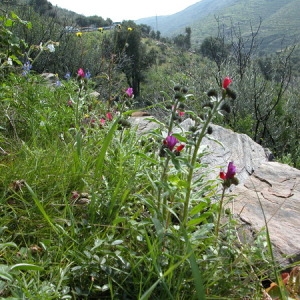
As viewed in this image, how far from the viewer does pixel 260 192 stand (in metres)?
2.76

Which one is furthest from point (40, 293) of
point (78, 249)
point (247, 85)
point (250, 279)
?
point (247, 85)

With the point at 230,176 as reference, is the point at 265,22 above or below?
above

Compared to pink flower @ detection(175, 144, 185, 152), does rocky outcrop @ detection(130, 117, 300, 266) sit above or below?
below

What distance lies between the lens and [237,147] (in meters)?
3.47

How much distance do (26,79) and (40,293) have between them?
3.10 m

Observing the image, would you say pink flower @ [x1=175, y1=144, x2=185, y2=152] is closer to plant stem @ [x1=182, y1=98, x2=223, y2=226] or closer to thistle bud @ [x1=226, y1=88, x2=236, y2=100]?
plant stem @ [x1=182, y1=98, x2=223, y2=226]

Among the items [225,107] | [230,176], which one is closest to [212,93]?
[225,107]

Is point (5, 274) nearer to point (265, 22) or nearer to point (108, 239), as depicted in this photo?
point (108, 239)

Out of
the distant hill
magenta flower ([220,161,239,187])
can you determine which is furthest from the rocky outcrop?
the distant hill

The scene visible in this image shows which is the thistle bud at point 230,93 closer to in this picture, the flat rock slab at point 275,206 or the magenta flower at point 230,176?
the magenta flower at point 230,176

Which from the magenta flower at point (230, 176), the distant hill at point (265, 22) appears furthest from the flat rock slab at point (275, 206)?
the distant hill at point (265, 22)

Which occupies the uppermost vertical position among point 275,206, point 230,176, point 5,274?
point 230,176

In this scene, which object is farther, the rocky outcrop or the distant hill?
the distant hill

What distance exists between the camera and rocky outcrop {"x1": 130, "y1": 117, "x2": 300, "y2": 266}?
2.06 m
